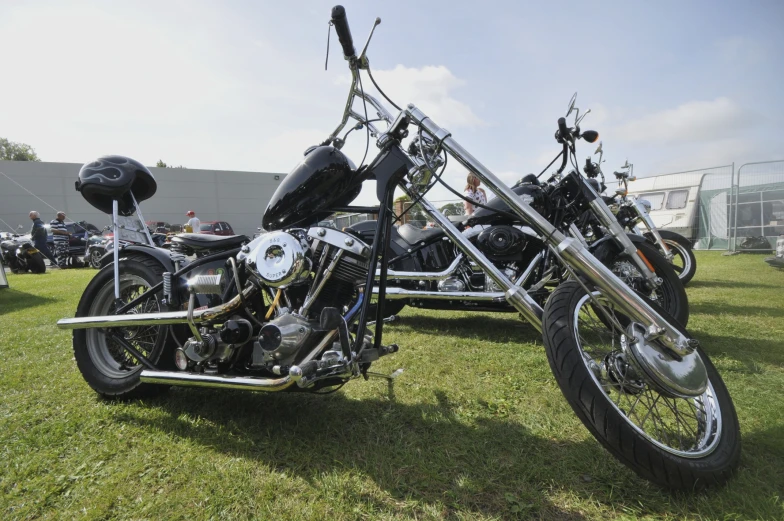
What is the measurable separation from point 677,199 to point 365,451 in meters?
14.4

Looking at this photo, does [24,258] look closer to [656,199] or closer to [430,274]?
[430,274]

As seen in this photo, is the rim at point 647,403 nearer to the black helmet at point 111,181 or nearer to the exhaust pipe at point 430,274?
the exhaust pipe at point 430,274

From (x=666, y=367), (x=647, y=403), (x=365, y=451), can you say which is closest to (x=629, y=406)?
(x=647, y=403)

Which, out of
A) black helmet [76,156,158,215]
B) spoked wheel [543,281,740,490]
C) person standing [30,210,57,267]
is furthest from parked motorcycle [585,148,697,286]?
person standing [30,210,57,267]

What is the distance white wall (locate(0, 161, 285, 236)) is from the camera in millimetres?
28172

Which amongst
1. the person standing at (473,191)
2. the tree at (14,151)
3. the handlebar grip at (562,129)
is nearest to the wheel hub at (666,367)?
the handlebar grip at (562,129)

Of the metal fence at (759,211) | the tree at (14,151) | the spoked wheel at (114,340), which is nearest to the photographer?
the spoked wheel at (114,340)

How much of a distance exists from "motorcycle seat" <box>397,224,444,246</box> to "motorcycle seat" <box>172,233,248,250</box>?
205 centimetres

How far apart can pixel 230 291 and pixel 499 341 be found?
2.61 m

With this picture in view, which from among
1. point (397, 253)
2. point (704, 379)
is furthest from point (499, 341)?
point (704, 379)

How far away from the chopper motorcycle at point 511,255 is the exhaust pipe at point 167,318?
1526mm

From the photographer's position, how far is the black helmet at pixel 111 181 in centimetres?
271

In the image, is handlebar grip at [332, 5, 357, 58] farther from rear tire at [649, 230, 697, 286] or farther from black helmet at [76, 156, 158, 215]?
rear tire at [649, 230, 697, 286]

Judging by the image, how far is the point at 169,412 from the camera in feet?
8.30
